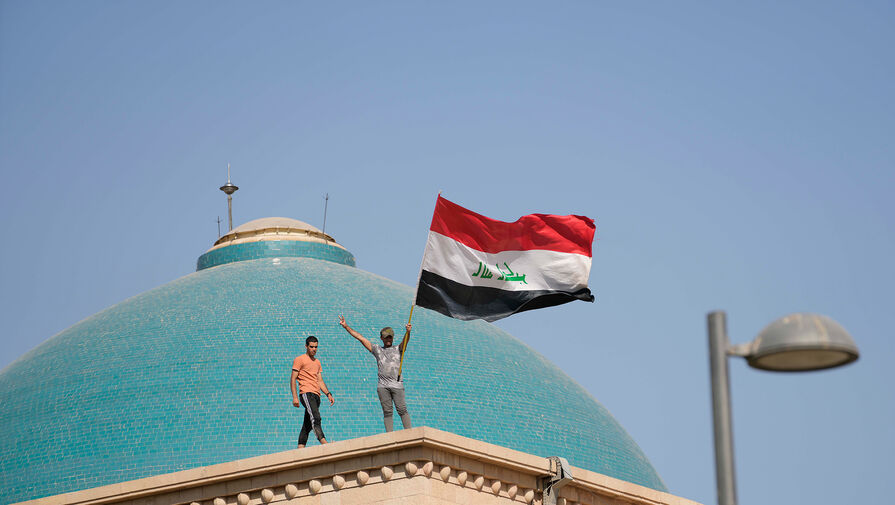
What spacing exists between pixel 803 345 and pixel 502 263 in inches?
320

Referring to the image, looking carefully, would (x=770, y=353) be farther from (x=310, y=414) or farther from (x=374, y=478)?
(x=310, y=414)

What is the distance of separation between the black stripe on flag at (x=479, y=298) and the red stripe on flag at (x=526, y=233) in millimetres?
411

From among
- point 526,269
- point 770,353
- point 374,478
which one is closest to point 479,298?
point 526,269

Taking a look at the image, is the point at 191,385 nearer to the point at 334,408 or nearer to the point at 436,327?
the point at 334,408

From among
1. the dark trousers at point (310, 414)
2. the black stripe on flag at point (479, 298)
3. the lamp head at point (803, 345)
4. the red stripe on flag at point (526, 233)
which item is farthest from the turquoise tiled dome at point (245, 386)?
the lamp head at point (803, 345)

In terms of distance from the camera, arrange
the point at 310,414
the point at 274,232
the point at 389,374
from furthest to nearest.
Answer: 1. the point at 274,232
2. the point at 310,414
3. the point at 389,374

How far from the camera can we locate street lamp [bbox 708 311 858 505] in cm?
673

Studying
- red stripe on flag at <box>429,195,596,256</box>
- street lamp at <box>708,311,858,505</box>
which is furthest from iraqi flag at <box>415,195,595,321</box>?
street lamp at <box>708,311,858,505</box>

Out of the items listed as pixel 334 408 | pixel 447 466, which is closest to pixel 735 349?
pixel 447 466

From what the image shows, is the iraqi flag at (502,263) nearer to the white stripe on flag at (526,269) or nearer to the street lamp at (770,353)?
the white stripe on flag at (526,269)

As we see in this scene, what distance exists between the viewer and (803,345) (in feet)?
22.1

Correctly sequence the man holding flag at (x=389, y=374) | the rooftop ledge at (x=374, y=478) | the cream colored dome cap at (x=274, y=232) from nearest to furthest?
the rooftop ledge at (x=374, y=478) < the man holding flag at (x=389, y=374) < the cream colored dome cap at (x=274, y=232)

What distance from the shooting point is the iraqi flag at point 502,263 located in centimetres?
1445

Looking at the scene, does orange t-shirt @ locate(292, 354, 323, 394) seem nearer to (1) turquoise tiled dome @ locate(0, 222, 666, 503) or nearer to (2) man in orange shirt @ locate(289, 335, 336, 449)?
(2) man in orange shirt @ locate(289, 335, 336, 449)
